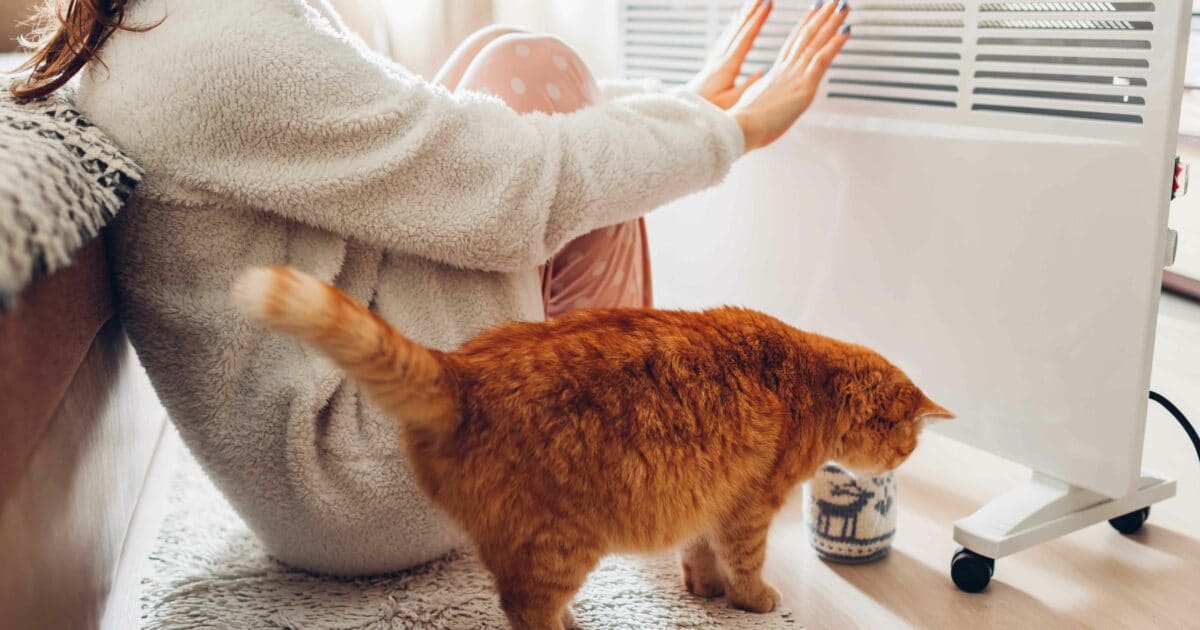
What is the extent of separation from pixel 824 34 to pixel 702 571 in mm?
626

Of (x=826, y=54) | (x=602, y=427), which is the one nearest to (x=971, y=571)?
(x=602, y=427)

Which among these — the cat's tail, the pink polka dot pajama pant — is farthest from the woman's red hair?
the pink polka dot pajama pant

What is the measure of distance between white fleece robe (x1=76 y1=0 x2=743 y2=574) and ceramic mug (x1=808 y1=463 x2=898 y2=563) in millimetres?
361

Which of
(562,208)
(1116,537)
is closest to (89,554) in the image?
(562,208)

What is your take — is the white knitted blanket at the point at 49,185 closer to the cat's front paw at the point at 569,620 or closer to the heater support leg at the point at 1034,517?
the cat's front paw at the point at 569,620

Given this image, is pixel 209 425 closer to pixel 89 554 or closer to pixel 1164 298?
pixel 89 554

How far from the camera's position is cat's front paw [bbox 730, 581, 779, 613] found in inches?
38.0

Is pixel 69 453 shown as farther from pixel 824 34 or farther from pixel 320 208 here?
pixel 824 34

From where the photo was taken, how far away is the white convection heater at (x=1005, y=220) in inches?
36.1

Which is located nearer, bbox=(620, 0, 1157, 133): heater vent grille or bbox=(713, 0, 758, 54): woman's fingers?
bbox=(620, 0, 1157, 133): heater vent grille

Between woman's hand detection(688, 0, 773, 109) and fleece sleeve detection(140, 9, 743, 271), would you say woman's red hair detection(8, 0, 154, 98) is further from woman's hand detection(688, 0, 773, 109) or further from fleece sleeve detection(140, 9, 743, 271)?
woman's hand detection(688, 0, 773, 109)

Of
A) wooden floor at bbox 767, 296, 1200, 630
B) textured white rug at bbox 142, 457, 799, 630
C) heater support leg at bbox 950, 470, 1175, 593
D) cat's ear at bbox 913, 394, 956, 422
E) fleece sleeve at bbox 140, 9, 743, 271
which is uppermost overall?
fleece sleeve at bbox 140, 9, 743, 271

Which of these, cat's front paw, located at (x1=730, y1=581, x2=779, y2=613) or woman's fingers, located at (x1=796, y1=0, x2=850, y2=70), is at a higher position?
woman's fingers, located at (x1=796, y1=0, x2=850, y2=70)

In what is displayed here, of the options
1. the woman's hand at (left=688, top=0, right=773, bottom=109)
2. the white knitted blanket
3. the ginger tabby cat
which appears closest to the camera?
the white knitted blanket
